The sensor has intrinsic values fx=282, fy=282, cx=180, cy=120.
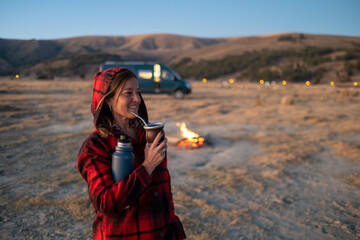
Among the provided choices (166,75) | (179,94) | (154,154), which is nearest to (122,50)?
(166,75)

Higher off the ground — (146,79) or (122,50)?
(122,50)

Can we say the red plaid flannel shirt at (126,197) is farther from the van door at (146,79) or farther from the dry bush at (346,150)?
the van door at (146,79)

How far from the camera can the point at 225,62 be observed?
48.4 metres

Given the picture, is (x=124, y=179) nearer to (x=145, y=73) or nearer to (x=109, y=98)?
(x=109, y=98)

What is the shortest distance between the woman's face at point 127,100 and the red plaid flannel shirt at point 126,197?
0.16 m

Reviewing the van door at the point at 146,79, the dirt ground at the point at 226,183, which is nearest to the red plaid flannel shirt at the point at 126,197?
the dirt ground at the point at 226,183

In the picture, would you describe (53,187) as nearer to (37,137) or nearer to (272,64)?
(37,137)

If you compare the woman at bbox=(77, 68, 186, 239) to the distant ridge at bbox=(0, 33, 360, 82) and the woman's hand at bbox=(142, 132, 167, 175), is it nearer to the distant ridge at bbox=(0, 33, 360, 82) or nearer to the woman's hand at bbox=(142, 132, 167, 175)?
the woman's hand at bbox=(142, 132, 167, 175)

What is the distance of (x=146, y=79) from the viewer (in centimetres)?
1833

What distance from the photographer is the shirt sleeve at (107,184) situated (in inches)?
54.9

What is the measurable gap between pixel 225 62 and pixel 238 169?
Result: 4444cm

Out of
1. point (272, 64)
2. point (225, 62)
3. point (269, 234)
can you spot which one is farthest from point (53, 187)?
point (225, 62)

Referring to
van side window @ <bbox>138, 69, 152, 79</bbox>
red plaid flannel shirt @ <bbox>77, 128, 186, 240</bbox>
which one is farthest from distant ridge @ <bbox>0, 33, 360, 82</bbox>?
red plaid flannel shirt @ <bbox>77, 128, 186, 240</bbox>

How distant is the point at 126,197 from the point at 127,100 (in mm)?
538
